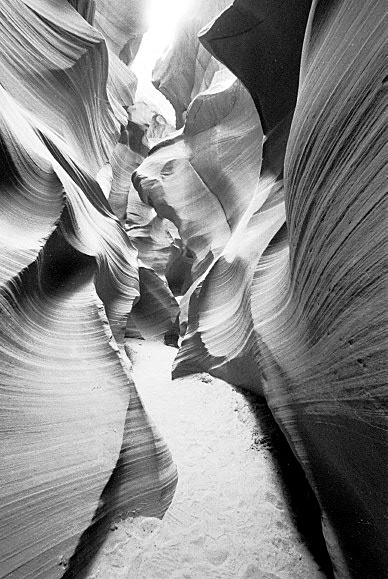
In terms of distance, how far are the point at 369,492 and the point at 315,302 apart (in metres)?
0.87

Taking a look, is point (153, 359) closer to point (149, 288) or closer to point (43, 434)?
point (149, 288)

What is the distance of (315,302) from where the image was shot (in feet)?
6.29

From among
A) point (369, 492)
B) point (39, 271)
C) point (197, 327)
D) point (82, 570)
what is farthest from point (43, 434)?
point (197, 327)

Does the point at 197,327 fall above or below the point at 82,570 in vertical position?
above

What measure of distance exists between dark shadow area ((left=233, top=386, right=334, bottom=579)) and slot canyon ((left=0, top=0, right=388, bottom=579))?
1 cm

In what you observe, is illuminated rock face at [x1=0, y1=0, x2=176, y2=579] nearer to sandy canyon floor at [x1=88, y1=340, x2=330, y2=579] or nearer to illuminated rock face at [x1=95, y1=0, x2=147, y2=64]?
sandy canyon floor at [x1=88, y1=340, x2=330, y2=579]

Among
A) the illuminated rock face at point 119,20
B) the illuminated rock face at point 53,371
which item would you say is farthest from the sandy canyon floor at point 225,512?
the illuminated rock face at point 119,20

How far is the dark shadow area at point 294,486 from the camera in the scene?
206 cm

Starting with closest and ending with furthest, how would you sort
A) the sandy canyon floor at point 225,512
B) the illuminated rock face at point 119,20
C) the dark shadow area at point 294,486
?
the sandy canyon floor at point 225,512, the dark shadow area at point 294,486, the illuminated rock face at point 119,20

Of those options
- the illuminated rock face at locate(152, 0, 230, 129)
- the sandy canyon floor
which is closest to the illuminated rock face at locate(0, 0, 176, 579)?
the sandy canyon floor

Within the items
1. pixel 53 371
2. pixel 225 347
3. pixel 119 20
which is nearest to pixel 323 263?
pixel 53 371

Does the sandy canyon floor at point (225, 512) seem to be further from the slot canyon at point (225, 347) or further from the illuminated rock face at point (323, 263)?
the illuminated rock face at point (323, 263)

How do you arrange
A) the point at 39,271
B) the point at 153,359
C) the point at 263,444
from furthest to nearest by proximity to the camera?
the point at 153,359 → the point at 263,444 → the point at 39,271

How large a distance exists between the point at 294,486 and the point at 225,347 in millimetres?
1520
